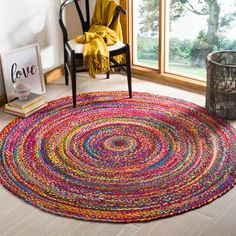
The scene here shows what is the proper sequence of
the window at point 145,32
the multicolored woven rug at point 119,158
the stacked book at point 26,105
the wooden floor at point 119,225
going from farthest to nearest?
the window at point 145,32, the stacked book at point 26,105, the multicolored woven rug at point 119,158, the wooden floor at point 119,225

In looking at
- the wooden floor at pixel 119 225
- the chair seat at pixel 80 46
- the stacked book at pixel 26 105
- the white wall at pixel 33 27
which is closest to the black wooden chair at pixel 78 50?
the chair seat at pixel 80 46

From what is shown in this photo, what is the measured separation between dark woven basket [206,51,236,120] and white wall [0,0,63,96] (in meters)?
1.30

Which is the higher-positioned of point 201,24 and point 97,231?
point 201,24

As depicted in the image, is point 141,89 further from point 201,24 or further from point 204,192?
point 204,192

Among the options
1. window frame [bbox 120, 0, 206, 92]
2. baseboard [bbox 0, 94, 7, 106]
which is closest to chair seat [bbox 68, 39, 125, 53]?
window frame [bbox 120, 0, 206, 92]

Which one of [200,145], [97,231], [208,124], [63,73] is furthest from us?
[63,73]

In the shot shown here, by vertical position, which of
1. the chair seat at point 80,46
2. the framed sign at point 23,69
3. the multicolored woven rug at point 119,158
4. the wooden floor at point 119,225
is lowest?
the wooden floor at point 119,225

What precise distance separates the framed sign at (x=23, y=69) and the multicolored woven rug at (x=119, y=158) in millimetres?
269

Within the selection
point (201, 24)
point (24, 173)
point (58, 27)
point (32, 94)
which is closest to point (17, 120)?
point (32, 94)

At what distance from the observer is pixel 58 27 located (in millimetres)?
3809

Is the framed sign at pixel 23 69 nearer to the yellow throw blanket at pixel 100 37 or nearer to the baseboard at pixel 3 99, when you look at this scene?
the baseboard at pixel 3 99

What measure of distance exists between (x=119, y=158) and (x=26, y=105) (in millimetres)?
897

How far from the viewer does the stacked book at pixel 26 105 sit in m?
3.30

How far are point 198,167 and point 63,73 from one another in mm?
1755
